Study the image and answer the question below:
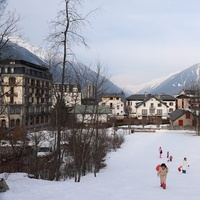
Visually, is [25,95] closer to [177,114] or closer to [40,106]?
[40,106]

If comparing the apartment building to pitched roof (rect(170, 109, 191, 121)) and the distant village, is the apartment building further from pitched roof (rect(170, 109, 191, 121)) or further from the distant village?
pitched roof (rect(170, 109, 191, 121))

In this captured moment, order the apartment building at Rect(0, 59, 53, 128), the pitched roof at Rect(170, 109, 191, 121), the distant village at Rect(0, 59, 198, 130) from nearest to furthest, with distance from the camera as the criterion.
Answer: the distant village at Rect(0, 59, 198, 130) < the apartment building at Rect(0, 59, 53, 128) < the pitched roof at Rect(170, 109, 191, 121)

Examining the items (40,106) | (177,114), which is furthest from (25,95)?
(177,114)

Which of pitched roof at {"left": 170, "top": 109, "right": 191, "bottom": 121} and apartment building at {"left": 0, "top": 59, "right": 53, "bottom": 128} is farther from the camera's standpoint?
pitched roof at {"left": 170, "top": 109, "right": 191, "bottom": 121}

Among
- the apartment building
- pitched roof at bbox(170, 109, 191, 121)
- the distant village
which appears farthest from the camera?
pitched roof at bbox(170, 109, 191, 121)

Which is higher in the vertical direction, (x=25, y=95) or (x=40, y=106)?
(x=25, y=95)

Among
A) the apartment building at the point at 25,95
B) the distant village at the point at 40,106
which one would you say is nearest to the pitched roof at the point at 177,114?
the distant village at the point at 40,106

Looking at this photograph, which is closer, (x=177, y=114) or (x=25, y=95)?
(x=25, y=95)

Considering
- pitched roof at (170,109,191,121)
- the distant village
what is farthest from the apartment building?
pitched roof at (170,109,191,121)

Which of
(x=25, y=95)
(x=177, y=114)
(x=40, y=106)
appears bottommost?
(x=177, y=114)

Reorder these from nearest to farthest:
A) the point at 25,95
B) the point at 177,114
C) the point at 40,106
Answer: the point at 25,95, the point at 40,106, the point at 177,114

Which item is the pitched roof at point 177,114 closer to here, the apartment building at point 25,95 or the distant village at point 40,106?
the distant village at point 40,106

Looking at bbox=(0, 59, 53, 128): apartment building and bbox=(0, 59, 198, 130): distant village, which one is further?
bbox=(0, 59, 53, 128): apartment building

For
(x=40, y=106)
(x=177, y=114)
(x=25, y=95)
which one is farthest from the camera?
(x=177, y=114)
